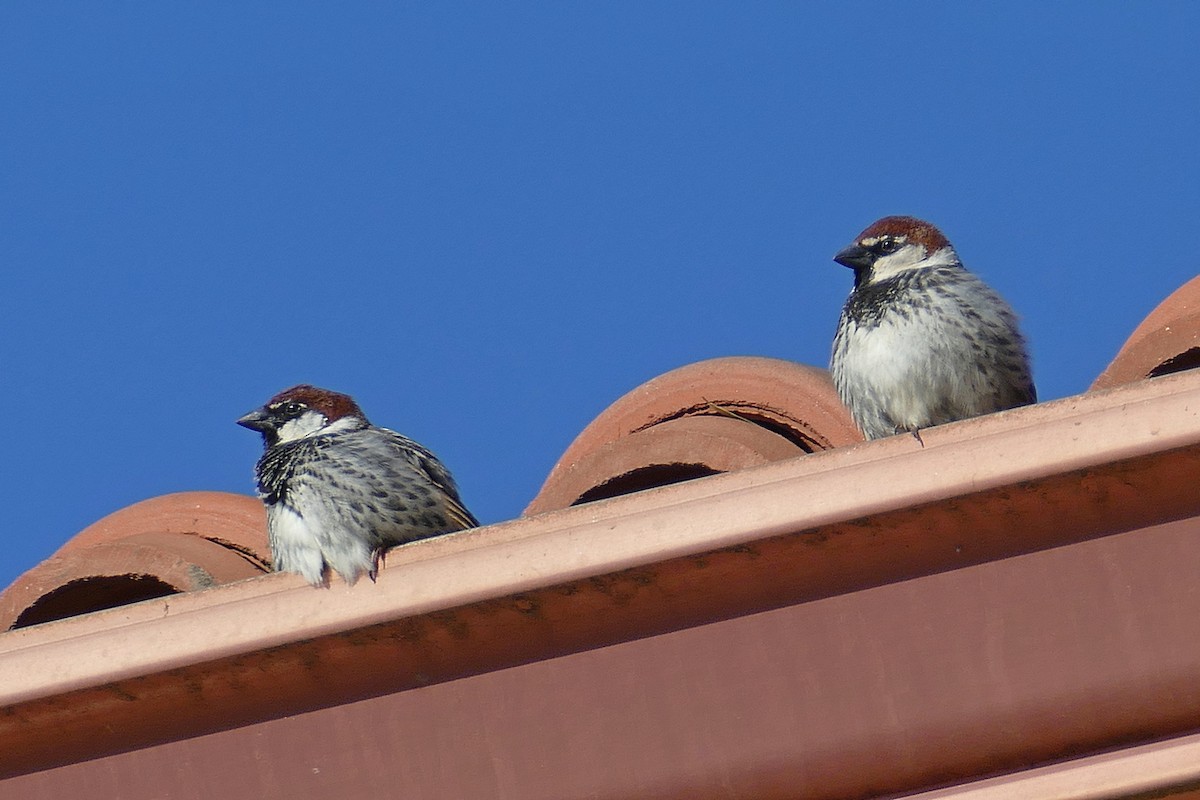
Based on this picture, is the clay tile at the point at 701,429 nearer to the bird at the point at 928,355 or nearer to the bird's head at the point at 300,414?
the bird at the point at 928,355

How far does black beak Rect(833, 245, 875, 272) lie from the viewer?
113 inches

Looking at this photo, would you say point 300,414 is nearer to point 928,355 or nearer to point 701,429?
point 701,429

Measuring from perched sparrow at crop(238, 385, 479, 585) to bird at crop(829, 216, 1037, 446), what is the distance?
641mm

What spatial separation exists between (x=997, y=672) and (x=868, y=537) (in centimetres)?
20

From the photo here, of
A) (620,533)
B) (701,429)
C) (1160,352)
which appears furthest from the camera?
(701,429)

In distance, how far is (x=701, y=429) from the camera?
2424 millimetres

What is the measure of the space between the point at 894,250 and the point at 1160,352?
70 centimetres

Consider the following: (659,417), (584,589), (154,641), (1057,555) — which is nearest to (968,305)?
(659,417)

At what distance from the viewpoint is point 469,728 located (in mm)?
1991

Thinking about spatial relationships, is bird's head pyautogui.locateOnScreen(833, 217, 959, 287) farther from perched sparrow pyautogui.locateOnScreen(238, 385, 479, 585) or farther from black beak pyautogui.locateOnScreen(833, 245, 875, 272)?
perched sparrow pyautogui.locateOnScreen(238, 385, 479, 585)

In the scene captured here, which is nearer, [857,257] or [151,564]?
[151,564]

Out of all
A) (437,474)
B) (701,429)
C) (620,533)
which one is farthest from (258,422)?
(620,533)

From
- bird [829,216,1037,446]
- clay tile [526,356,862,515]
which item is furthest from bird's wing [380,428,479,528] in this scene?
bird [829,216,1037,446]

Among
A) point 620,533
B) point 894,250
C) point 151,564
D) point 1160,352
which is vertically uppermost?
point 894,250
